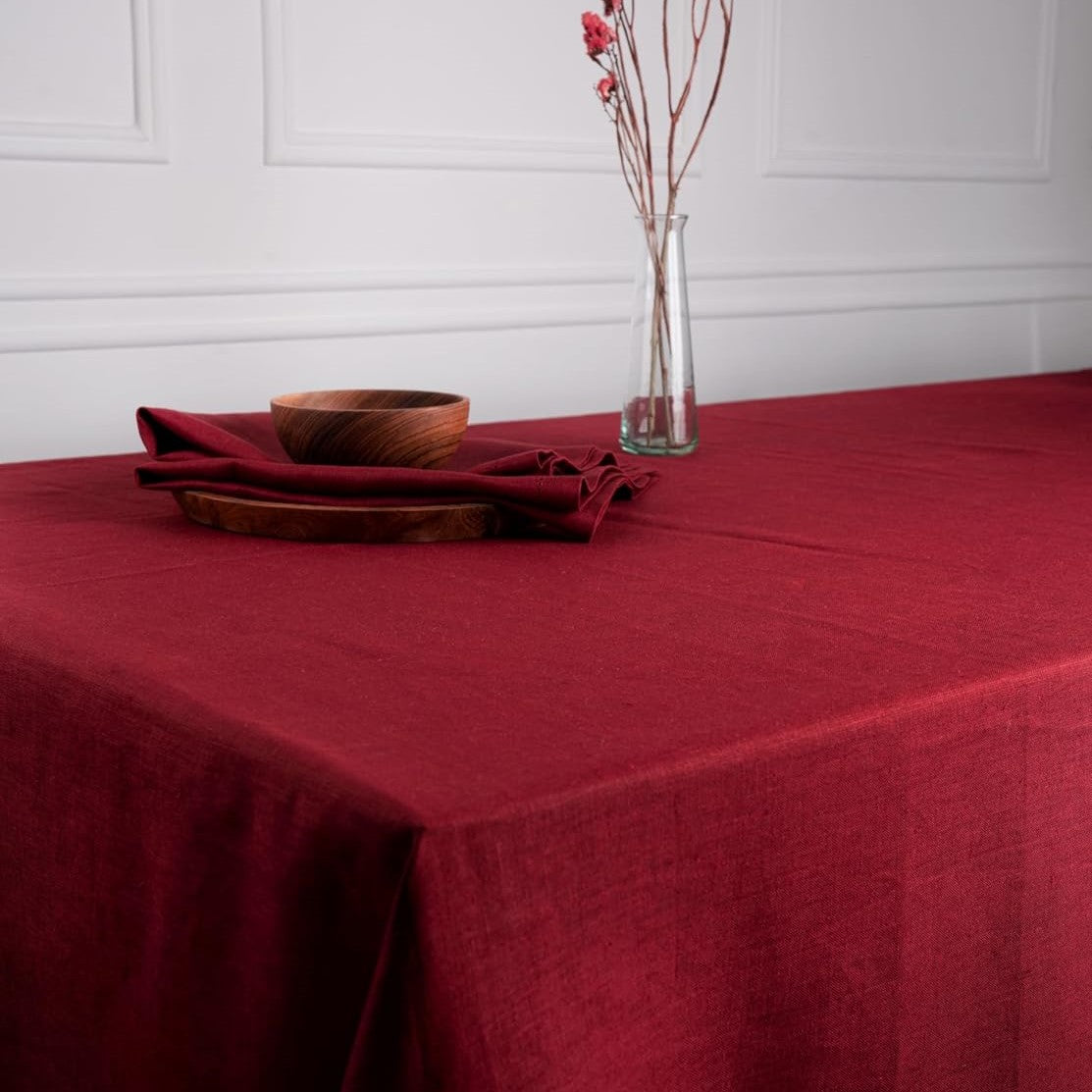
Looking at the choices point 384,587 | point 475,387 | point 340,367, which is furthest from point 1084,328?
point 384,587

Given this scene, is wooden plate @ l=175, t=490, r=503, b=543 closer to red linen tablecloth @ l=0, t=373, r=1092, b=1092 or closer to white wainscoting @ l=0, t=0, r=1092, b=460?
red linen tablecloth @ l=0, t=373, r=1092, b=1092

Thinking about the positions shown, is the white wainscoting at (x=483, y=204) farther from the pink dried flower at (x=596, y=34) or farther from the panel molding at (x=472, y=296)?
the pink dried flower at (x=596, y=34)

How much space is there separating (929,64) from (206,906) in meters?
2.36

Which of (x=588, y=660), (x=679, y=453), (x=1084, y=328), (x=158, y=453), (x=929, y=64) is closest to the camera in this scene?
(x=588, y=660)

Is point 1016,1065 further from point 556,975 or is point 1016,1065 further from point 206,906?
point 206,906

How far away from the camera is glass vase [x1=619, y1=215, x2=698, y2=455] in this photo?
146cm

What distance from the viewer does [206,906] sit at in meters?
0.64

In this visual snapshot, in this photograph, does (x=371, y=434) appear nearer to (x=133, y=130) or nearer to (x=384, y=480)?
(x=384, y=480)

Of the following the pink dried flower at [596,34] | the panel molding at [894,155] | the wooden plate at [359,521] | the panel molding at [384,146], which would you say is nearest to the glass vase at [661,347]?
the pink dried flower at [596,34]

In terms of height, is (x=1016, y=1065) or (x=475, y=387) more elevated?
(x=475, y=387)

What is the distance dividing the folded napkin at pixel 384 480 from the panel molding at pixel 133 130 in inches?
24.8

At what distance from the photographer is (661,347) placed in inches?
Result: 57.6

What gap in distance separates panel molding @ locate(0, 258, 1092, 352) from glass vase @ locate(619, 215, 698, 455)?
1.87 ft

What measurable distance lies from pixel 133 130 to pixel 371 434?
2.55 feet
